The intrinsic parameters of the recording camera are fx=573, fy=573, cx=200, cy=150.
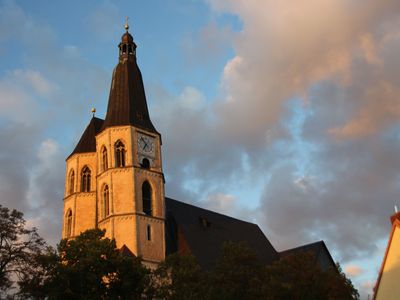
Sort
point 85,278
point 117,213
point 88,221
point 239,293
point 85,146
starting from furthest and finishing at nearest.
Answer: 1. point 85,146
2. point 88,221
3. point 117,213
4. point 239,293
5. point 85,278

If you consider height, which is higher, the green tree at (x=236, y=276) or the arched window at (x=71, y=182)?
the arched window at (x=71, y=182)

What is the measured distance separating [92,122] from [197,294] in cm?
3016

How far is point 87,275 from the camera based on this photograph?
31.0 m

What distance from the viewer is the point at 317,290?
113 feet

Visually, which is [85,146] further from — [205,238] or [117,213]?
[205,238]

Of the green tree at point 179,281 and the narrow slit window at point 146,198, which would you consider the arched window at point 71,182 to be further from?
the green tree at point 179,281

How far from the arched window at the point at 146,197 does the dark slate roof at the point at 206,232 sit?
3.68 metres

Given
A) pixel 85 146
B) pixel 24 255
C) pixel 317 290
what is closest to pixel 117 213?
pixel 85 146

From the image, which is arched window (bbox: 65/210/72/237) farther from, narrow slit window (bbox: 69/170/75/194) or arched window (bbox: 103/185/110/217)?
arched window (bbox: 103/185/110/217)

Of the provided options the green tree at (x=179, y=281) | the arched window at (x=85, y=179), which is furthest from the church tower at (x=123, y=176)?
Result: the green tree at (x=179, y=281)

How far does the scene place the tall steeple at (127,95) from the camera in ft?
172

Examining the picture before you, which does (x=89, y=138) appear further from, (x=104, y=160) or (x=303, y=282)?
(x=303, y=282)

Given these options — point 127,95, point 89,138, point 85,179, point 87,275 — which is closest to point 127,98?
point 127,95

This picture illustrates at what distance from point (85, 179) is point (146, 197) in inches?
305
